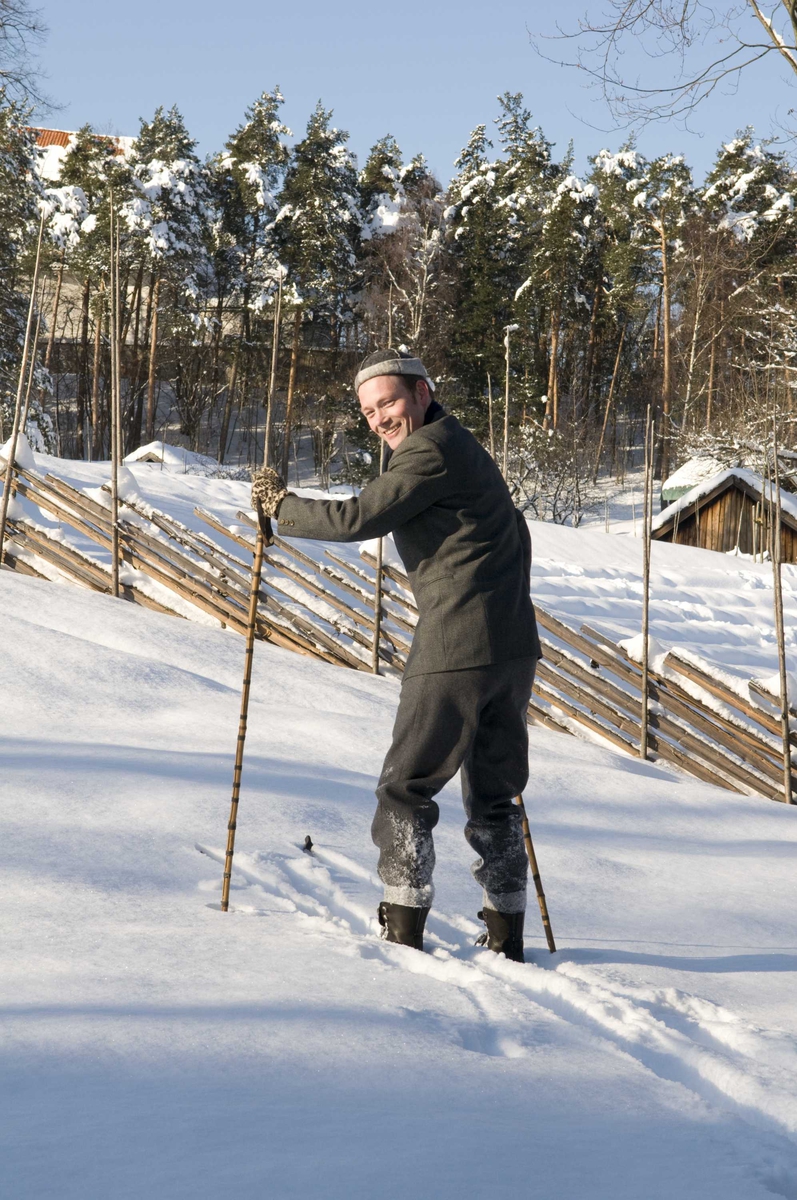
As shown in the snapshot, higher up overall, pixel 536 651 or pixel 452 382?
pixel 452 382

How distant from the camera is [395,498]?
2207 mm

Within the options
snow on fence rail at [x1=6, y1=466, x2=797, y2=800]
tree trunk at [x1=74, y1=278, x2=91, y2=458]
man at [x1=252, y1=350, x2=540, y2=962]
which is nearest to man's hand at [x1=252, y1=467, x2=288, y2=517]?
man at [x1=252, y1=350, x2=540, y2=962]

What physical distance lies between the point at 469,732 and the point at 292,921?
1.87 ft

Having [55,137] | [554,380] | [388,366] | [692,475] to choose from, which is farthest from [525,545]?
[55,137]

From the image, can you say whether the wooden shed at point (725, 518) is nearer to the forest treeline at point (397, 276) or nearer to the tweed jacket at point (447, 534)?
the forest treeline at point (397, 276)

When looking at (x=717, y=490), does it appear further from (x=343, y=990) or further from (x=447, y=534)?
(x=343, y=990)

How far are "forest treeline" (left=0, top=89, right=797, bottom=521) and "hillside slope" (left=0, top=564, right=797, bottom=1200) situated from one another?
21.1m

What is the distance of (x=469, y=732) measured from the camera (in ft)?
7.38

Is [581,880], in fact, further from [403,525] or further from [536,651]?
[403,525]

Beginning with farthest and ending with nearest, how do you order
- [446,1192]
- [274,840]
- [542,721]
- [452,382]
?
[452,382], [542,721], [274,840], [446,1192]

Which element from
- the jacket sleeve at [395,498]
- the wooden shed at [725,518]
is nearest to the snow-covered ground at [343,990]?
the jacket sleeve at [395,498]

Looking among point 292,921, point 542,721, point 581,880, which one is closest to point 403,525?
point 292,921

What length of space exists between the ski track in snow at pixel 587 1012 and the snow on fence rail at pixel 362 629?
323 cm

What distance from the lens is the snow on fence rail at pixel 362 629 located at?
5.62 meters
